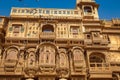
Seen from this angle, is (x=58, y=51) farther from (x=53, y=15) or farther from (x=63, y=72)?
(x=53, y=15)

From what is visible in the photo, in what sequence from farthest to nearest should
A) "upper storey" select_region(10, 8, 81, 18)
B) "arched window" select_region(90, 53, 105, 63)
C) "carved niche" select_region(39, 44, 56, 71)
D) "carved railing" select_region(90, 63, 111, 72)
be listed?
"upper storey" select_region(10, 8, 81, 18)
"arched window" select_region(90, 53, 105, 63)
"carved railing" select_region(90, 63, 111, 72)
"carved niche" select_region(39, 44, 56, 71)

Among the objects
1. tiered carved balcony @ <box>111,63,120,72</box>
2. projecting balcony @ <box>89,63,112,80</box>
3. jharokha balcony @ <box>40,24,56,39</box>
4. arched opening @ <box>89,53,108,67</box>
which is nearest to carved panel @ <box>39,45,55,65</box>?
jharokha balcony @ <box>40,24,56,39</box>

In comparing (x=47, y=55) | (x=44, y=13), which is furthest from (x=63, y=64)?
(x=44, y=13)

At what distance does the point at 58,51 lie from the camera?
28.3 meters

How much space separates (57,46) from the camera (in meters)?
28.8

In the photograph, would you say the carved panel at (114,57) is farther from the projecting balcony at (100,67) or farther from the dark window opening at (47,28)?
the dark window opening at (47,28)

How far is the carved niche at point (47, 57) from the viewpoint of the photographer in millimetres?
26400

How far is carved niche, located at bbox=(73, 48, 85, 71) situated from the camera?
26641mm

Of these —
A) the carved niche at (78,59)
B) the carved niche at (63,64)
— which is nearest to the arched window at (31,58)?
the carved niche at (63,64)

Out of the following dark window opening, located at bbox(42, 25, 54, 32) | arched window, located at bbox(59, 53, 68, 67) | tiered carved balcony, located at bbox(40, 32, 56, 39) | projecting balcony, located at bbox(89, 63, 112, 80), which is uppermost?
dark window opening, located at bbox(42, 25, 54, 32)

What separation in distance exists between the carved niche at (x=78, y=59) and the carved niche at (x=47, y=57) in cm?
256

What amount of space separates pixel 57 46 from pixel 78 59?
333 centimetres

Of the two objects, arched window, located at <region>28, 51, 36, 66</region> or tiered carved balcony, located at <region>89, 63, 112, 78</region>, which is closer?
tiered carved balcony, located at <region>89, 63, 112, 78</region>

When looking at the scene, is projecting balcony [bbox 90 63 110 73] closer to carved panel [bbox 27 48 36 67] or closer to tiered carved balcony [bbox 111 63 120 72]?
tiered carved balcony [bbox 111 63 120 72]
